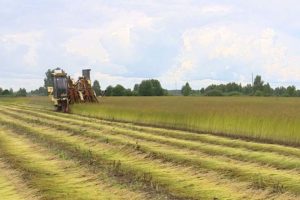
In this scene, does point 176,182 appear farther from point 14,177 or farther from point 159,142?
point 159,142

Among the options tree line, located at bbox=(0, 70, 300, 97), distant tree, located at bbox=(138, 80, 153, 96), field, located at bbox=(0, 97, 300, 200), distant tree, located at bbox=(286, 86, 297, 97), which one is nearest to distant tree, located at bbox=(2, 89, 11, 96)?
tree line, located at bbox=(0, 70, 300, 97)

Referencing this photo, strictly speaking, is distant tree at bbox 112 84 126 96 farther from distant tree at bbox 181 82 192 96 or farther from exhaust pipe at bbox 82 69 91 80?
exhaust pipe at bbox 82 69 91 80

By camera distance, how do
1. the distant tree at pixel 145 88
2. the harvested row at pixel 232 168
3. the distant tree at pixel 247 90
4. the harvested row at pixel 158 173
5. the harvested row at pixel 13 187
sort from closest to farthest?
the harvested row at pixel 13 187, the harvested row at pixel 158 173, the harvested row at pixel 232 168, the distant tree at pixel 145 88, the distant tree at pixel 247 90

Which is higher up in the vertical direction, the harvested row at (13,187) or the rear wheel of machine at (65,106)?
the rear wheel of machine at (65,106)

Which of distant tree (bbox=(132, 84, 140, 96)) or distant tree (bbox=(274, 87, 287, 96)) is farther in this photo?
distant tree (bbox=(274, 87, 287, 96))

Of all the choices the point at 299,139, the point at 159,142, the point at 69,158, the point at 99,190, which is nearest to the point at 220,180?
the point at 99,190

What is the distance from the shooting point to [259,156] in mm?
11281

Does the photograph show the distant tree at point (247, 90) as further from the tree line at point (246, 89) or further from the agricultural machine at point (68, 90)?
the agricultural machine at point (68, 90)

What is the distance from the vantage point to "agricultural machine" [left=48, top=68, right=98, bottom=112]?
110 feet

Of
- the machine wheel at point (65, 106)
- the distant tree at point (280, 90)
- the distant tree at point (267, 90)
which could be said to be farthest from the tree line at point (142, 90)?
the machine wheel at point (65, 106)

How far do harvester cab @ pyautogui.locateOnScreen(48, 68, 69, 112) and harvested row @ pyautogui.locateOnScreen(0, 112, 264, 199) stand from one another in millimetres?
19125

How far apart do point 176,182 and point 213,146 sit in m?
5.26

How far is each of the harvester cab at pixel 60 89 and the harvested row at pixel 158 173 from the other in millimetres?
19125

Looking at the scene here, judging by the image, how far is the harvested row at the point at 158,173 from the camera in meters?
7.47
